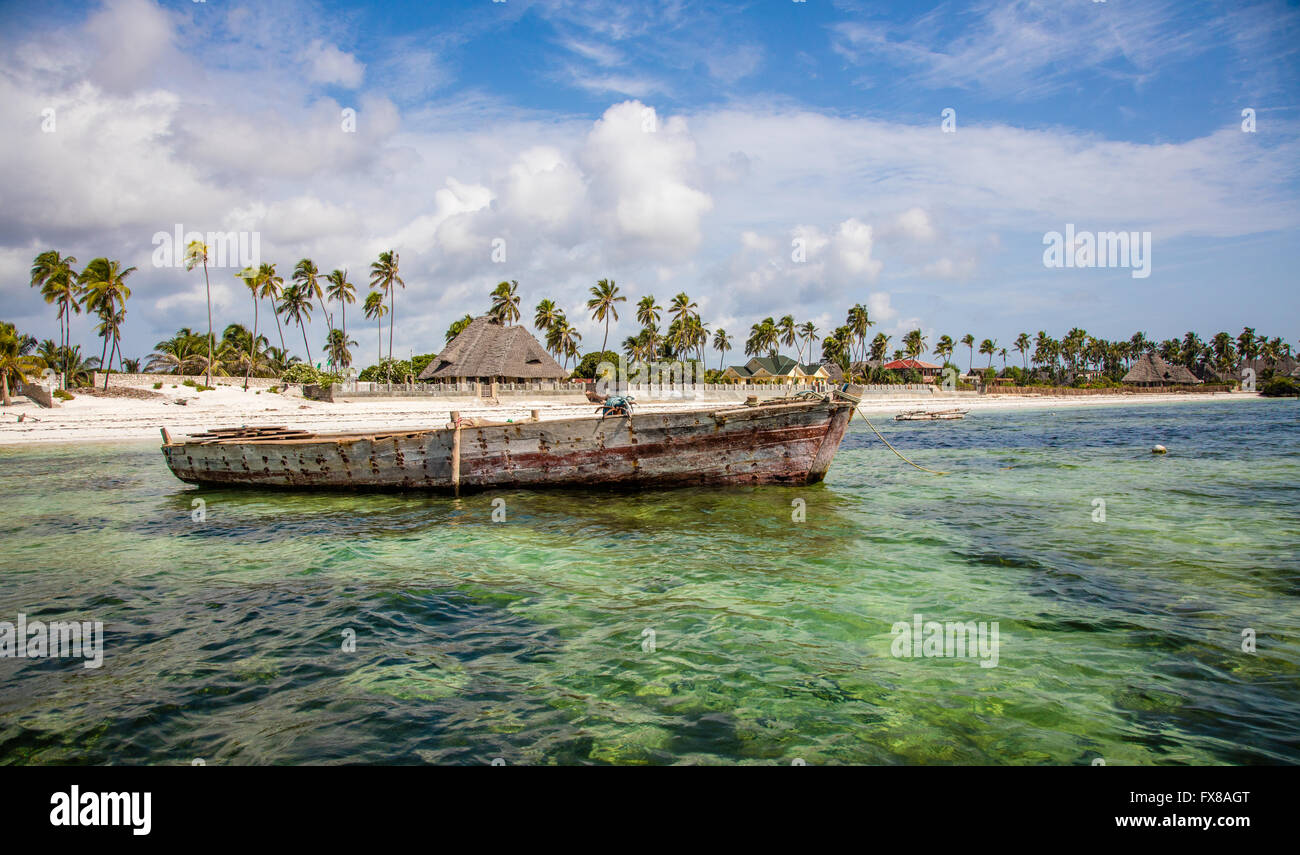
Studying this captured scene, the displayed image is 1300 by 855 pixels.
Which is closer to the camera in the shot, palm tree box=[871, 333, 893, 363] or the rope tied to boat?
the rope tied to boat

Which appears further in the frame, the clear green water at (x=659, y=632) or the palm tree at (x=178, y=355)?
the palm tree at (x=178, y=355)

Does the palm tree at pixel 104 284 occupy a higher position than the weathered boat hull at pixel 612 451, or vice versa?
the palm tree at pixel 104 284

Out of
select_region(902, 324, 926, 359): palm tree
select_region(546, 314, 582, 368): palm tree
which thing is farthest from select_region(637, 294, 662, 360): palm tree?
select_region(902, 324, 926, 359): palm tree

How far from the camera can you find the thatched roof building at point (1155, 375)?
90562 millimetres

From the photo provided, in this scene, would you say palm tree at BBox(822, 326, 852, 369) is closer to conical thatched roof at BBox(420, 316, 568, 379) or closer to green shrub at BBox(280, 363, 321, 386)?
conical thatched roof at BBox(420, 316, 568, 379)

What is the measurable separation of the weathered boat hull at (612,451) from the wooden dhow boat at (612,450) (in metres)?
0.02

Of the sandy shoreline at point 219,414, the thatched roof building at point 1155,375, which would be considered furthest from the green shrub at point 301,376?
the thatched roof building at point 1155,375

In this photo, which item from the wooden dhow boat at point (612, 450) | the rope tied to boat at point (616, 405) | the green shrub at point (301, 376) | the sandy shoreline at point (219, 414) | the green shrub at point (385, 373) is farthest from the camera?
the green shrub at point (385, 373)

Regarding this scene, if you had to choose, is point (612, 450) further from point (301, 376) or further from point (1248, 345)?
point (1248, 345)

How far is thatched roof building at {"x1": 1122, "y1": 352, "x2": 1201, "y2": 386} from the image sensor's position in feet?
297

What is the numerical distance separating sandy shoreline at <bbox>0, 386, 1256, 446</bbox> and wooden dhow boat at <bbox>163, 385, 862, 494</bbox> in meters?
12.7

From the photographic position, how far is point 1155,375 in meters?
90.8

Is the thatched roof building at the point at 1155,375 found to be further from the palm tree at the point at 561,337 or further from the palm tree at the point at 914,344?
the palm tree at the point at 561,337

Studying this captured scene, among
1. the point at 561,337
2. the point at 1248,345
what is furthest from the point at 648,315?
the point at 1248,345
